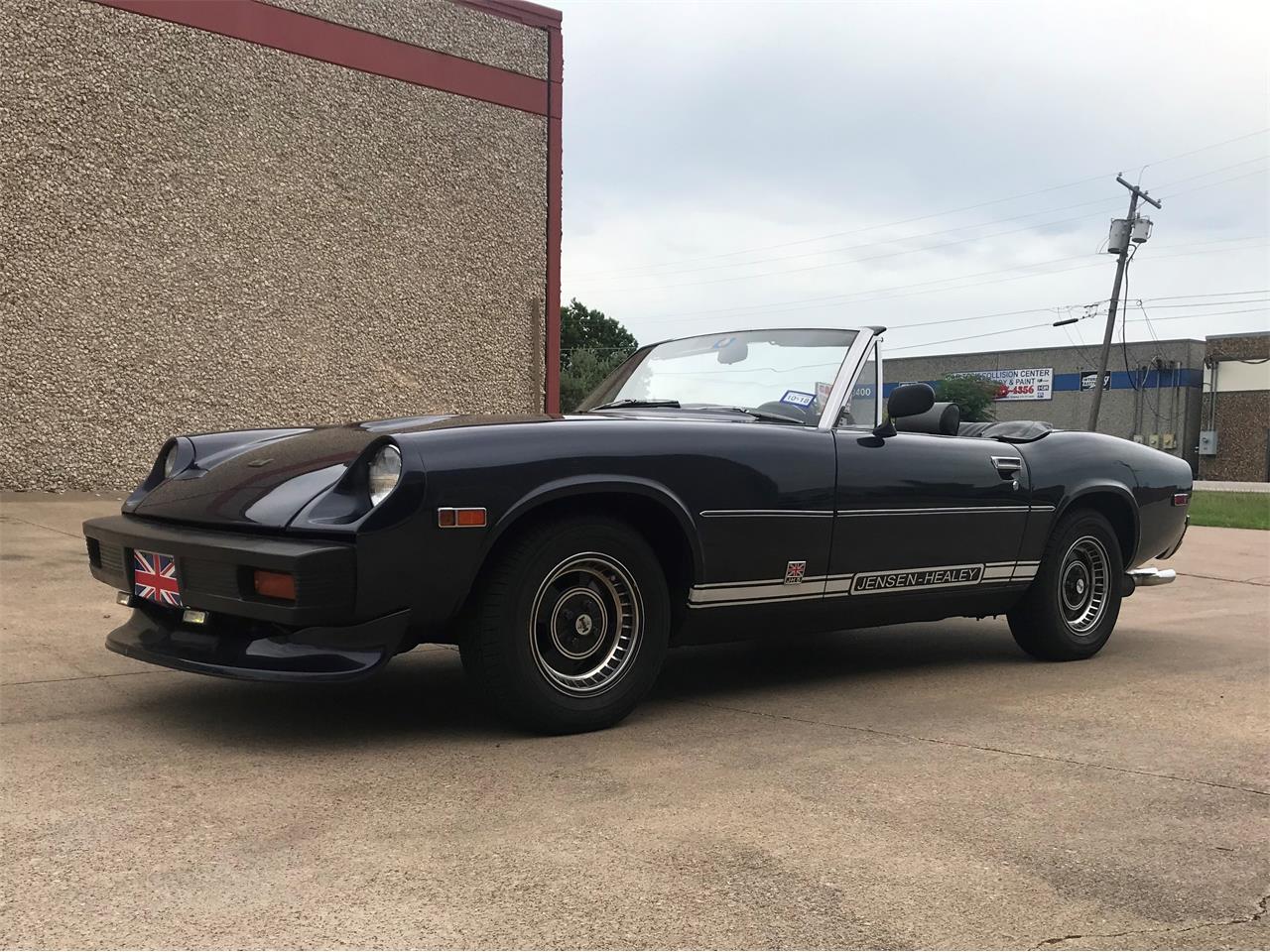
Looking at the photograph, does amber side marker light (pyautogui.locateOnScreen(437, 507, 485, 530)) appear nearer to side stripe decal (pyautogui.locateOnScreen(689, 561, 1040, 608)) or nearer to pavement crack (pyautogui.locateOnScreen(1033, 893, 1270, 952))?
side stripe decal (pyautogui.locateOnScreen(689, 561, 1040, 608))

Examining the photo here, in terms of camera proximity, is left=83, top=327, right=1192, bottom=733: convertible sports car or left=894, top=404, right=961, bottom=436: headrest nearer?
left=83, top=327, right=1192, bottom=733: convertible sports car

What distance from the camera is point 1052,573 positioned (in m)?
5.29

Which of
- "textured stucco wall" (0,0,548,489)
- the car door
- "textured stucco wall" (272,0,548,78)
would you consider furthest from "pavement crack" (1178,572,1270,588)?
"textured stucco wall" (272,0,548,78)

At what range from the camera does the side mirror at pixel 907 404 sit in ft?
15.0

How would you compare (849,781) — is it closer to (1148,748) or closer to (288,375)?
(1148,748)

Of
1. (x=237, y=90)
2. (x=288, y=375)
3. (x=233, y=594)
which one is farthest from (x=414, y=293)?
(x=233, y=594)

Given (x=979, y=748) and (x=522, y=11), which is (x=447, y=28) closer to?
(x=522, y=11)

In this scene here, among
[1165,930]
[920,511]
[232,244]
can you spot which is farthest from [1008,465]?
[232,244]

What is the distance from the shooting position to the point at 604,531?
3.69 metres

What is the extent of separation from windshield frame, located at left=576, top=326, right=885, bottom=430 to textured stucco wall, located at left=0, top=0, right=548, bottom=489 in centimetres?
794

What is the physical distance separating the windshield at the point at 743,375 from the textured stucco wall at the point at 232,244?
314 inches

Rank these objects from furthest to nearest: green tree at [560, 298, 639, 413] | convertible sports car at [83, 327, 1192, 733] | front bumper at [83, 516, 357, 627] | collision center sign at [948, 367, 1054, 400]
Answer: collision center sign at [948, 367, 1054, 400]
green tree at [560, 298, 639, 413]
convertible sports car at [83, 327, 1192, 733]
front bumper at [83, 516, 357, 627]

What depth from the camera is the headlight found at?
3.38 metres

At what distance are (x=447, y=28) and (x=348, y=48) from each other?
1.35m
